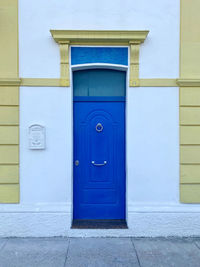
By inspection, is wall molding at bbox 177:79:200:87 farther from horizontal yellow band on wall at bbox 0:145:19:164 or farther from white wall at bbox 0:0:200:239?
horizontal yellow band on wall at bbox 0:145:19:164

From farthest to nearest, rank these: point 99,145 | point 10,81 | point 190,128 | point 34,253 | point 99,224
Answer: point 99,145 → point 99,224 → point 190,128 → point 10,81 → point 34,253

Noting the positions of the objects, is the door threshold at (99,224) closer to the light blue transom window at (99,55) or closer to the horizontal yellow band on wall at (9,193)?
the horizontal yellow band on wall at (9,193)

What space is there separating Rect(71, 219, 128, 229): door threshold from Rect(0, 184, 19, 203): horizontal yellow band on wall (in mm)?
1134

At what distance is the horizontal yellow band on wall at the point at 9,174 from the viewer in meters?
4.27

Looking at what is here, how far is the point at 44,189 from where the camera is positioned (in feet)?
14.1

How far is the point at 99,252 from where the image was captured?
149 inches

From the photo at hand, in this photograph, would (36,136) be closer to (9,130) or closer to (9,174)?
(9,130)

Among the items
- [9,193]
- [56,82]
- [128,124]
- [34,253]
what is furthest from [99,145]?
[34,253]

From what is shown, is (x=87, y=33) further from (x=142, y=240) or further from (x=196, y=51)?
(x=142, y=240)

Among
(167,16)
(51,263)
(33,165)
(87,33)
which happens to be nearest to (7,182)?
Answer: (33,165)

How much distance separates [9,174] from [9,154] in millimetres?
346

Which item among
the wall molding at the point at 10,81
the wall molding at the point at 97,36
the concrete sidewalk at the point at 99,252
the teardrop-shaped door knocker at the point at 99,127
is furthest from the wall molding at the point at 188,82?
the wall molding at the point at 10,81

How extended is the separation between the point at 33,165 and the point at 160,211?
2348 mm

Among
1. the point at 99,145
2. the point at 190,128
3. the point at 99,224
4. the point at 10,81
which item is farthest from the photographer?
the point at 99,145
